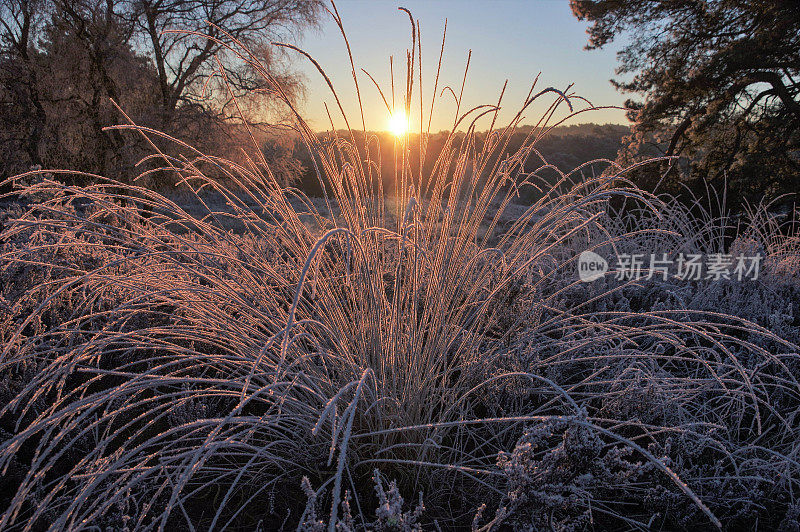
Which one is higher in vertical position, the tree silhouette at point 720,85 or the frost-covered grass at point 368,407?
the tree silhouette at point 720,85

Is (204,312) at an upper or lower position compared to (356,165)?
lower

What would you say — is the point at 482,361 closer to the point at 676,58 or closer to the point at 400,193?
the point at 400,193

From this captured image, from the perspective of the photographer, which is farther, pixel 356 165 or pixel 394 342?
pixel 356 165

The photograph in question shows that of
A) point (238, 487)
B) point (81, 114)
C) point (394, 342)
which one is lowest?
point (238, 487)

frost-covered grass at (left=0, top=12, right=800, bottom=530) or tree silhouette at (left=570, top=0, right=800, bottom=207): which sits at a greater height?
tree silhouette at (left=570, top=0, right=800, bottom=207)

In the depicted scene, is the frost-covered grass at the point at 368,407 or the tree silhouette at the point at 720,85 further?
the tree silhouette at the point at 720,85

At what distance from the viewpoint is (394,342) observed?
1442 mm

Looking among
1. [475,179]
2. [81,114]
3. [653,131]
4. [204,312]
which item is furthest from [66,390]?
[653,131]

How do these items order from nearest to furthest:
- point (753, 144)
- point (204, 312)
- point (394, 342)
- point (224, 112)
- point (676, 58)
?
point (394, 342)
point (204, 312)
point (753, 144)
point (676, 58)
point (224, 112)

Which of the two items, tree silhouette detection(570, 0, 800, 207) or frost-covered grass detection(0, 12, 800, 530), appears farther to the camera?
tree silhouette detection(570, 0, 800, 207)

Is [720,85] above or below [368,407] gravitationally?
above

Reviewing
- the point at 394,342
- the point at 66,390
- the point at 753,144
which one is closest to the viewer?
the point at 394,342

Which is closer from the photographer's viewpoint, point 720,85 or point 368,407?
point 368,407

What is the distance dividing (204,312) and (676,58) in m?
9.00
